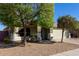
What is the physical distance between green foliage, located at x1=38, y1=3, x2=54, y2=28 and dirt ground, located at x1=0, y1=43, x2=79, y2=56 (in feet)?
3.00

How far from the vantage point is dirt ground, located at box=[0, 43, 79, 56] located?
11.7 metres

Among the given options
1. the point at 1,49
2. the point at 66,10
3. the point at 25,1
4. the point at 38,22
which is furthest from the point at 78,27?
the point at 1,49

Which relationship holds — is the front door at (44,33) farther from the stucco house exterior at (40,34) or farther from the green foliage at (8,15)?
the green foliage at (8,15)

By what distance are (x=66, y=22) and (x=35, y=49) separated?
1920 millimetres

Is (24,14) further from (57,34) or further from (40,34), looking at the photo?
(57,34)

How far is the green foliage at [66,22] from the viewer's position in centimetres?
1200

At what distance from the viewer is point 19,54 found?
1156 cm

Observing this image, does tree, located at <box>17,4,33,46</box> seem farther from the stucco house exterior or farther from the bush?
the bush

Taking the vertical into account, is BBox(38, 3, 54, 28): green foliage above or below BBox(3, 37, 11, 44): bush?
above

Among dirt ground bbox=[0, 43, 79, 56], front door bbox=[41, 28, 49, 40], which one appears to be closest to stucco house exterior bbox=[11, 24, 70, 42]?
front door bbox=[41, 28, 49, 40]

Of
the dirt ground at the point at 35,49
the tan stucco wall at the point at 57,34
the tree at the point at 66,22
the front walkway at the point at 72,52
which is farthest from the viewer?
the tree at the point at 66,22

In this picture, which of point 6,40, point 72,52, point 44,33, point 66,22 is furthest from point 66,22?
point 6,40

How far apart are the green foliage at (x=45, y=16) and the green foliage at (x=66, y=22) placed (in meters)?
0.41

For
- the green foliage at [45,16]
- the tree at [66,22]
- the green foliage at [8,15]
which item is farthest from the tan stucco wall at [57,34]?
the green foliage at [8,15]
